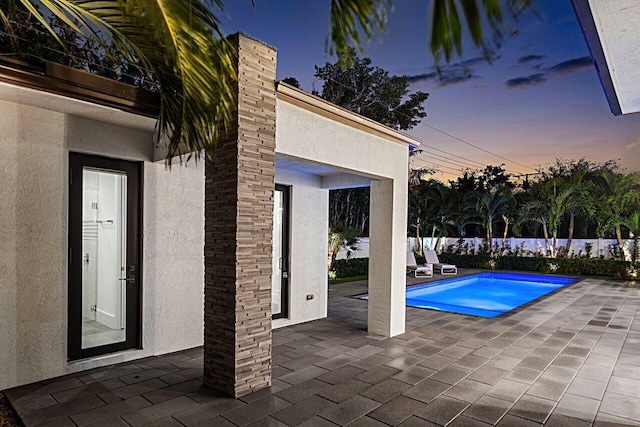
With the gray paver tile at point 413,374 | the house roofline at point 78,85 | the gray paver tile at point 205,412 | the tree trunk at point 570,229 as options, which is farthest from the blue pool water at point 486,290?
the house roofline at point 78,85

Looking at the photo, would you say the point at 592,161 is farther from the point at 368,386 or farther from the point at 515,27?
the point at 515,27

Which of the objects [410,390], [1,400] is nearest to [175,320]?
[1,400]

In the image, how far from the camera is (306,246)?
8.70 meters

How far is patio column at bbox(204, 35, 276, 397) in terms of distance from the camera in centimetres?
463

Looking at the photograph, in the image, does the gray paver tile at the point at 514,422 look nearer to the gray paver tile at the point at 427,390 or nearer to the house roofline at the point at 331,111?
the gray paver tile at the point at 427,390

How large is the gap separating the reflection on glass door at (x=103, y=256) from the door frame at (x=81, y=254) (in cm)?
7

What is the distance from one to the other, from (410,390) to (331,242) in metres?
10.1

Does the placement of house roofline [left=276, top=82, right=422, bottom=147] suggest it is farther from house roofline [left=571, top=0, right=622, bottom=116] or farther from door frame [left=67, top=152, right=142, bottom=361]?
house roofline [left=571, top=0, right=622, bottom=116]

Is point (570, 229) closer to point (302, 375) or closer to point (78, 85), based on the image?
point (302, 375)

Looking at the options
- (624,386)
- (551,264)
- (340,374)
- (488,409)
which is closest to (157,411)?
(340,374)

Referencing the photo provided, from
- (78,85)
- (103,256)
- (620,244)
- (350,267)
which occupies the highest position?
(78,85)

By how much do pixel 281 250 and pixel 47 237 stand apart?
4226mm

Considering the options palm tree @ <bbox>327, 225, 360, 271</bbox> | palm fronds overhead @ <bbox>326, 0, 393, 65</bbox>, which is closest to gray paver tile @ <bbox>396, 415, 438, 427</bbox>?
palm fronds overhead @ <bbox>326, 0, 393, 65</bbox>

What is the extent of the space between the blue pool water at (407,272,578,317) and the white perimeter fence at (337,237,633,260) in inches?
118
